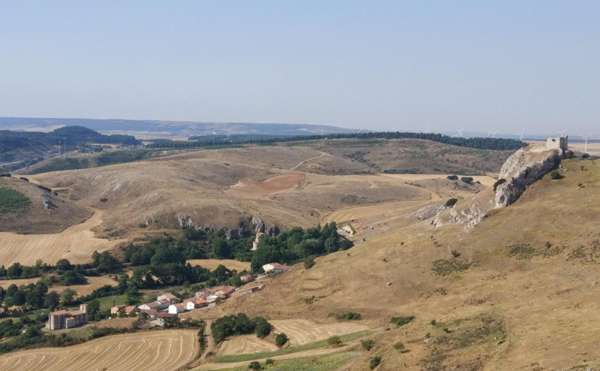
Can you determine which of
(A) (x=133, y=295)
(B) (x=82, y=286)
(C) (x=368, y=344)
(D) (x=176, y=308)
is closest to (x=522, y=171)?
(C) (x=368, y=344)

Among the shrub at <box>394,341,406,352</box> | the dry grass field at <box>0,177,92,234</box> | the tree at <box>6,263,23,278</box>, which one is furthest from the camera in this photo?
the dry grass field at <box>0,177,92,234</box>

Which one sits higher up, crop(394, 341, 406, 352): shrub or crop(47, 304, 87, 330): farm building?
crop(394, 341, 406, 352): shrub

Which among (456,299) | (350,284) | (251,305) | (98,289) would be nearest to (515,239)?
(456,299)

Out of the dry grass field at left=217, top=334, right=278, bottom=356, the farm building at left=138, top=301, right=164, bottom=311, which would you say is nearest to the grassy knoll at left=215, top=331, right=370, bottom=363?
the dry grass field at left=217, top=334, right=278, bottom=356

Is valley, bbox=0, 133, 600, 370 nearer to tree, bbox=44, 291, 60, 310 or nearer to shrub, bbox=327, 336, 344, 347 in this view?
shrub, bbox=327, 336, 344, 347

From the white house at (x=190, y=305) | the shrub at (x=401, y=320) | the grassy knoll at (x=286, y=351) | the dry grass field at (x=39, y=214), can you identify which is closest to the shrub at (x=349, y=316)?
the shrub at (x=401, y=320)
